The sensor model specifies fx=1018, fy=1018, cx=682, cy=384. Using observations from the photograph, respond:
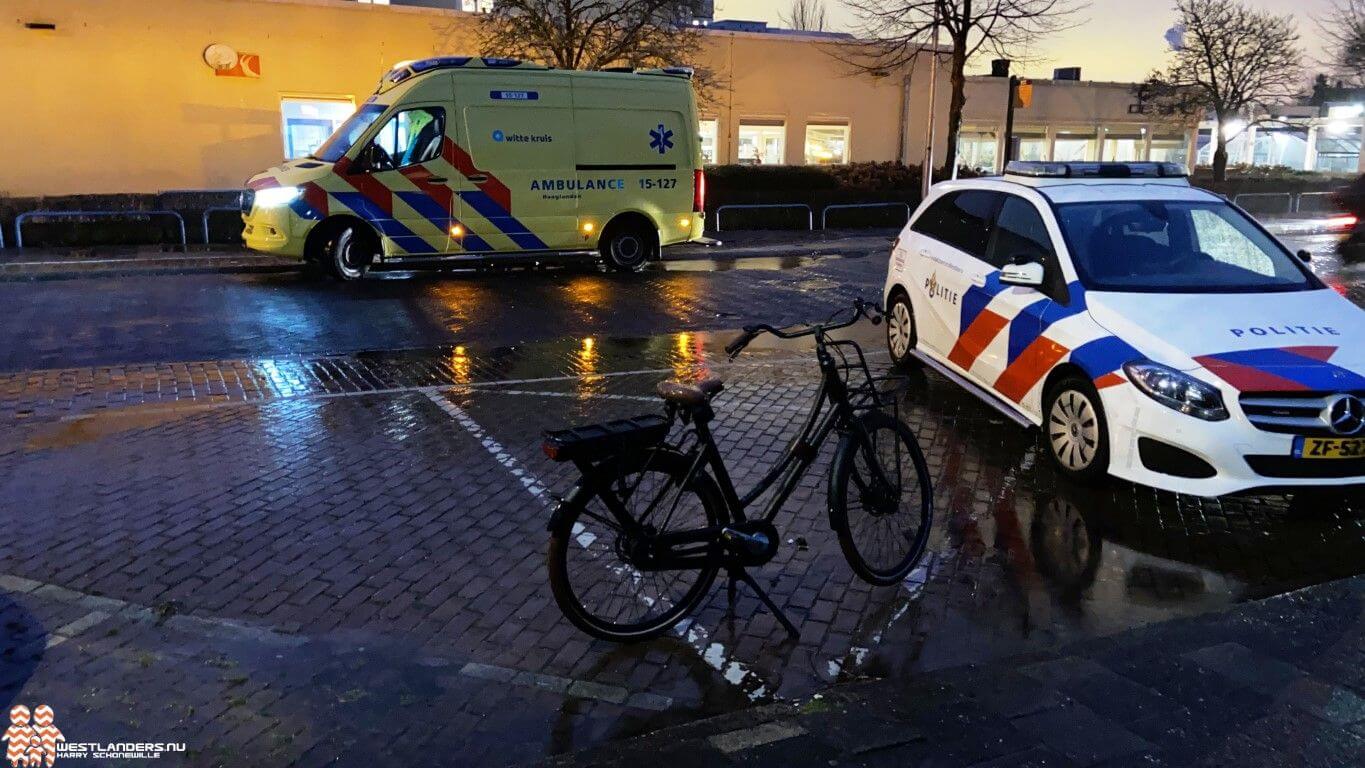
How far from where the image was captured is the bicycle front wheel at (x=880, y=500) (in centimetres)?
446

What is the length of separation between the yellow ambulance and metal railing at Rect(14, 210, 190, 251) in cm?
434

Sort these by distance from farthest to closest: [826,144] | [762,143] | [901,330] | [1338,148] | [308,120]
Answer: [1338,148] → [826,144] → [762,143] → [308,120] → [901,330]

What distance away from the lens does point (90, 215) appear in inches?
706

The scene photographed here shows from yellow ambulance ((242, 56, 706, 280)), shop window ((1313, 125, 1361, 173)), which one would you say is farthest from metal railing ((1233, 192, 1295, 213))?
yellow ambulance ((242, 56, 706, 280))

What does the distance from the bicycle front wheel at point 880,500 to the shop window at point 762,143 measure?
2259 cm

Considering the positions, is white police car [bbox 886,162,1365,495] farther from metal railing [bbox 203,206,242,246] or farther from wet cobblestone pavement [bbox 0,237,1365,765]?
metal railing [bbox 203,206,242,246]

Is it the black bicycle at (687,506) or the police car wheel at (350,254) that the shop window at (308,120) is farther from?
the black bicycle at (687,506)

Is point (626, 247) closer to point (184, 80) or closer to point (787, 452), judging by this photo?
point (184, 80)

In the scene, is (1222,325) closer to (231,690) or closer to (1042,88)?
(231,690)

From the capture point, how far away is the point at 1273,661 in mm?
3930

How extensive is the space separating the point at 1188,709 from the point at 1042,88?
104ft

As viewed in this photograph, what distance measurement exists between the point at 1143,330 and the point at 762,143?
22.4 m

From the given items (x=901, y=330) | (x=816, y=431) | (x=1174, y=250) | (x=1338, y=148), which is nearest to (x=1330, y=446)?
(x=1174, y=250)

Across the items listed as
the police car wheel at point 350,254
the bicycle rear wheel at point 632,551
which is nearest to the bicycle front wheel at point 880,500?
the bicycle rear wheel at point 632,551
